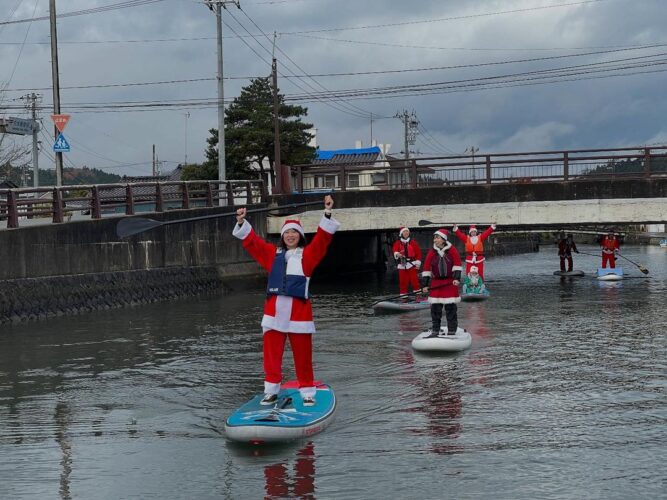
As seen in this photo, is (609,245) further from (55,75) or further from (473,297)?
(55,75)

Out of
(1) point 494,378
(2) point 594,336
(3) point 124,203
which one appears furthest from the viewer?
(3) point 124,203

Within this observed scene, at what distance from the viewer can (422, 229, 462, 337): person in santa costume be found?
15836 mm

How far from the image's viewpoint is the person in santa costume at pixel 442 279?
1584cm

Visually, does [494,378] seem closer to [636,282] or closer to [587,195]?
[587,195]

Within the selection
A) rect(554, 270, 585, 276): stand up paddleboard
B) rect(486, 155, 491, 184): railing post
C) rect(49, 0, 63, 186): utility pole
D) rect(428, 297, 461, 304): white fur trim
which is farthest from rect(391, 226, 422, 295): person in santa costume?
rect(554, 270, 585, 276): stand up paddleboard

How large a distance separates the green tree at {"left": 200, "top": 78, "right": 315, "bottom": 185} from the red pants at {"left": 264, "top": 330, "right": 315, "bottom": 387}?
4447 centimetres

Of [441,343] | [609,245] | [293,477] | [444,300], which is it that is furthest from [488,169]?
[293,477]

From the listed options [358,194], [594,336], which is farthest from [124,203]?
[594,336]

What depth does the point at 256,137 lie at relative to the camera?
5447 centimetres

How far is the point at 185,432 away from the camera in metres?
10.2

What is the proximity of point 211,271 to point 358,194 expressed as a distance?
23.1 feet

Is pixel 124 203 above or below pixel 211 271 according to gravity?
above

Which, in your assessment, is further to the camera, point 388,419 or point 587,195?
point 587,195

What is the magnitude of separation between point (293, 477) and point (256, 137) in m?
47.1
